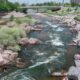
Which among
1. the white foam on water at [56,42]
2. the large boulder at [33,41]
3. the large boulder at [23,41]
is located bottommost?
the white foam on water at [56,42]

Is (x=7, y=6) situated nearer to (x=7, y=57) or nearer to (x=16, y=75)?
(x=7, y=57)

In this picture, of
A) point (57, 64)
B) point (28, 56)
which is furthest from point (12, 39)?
point (57, 64)

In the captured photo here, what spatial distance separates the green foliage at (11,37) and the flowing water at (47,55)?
0.66 meters

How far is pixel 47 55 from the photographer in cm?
1803

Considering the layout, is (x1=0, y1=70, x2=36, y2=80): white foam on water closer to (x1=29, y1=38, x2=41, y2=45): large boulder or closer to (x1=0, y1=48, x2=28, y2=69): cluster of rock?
(x1=0, y1=48, x2=28, y2=69): cluster of rock

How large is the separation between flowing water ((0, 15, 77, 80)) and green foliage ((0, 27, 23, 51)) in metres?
0.66

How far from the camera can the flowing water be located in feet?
46.8

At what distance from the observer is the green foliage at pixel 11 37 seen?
1927 centimetres

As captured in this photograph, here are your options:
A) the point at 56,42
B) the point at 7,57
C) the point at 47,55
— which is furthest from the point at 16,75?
the point at 56,42

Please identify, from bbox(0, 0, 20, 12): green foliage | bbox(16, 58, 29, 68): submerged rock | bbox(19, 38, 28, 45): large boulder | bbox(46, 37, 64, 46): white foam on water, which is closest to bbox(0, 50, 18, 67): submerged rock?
bbox(16, 58, 29, 68): submerged rock

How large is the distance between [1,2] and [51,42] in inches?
779

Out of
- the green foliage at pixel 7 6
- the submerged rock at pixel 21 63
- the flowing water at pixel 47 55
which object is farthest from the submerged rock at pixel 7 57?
the green foliage at pixel 7 6

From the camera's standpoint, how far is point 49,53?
18.5 meters

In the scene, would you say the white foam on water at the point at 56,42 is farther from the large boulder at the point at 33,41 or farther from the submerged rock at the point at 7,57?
the submerged rock at the point at 7,57
